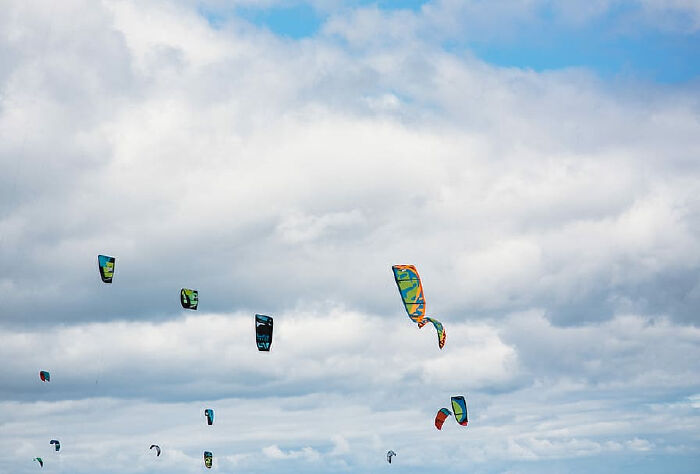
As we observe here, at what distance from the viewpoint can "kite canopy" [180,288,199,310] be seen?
396ft

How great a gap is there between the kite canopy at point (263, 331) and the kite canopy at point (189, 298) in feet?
30.4

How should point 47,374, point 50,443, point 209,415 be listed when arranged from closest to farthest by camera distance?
1. point 47,374
2. point 209,415
3. point 50,443

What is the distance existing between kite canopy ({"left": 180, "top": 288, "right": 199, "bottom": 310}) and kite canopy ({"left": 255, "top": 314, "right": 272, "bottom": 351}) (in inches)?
365

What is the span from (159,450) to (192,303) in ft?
226

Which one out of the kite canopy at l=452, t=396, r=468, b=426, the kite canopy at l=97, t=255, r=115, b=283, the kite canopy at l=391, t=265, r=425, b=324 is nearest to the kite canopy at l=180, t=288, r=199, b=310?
the kite canopy at l=97, t=255, r=115, b=283

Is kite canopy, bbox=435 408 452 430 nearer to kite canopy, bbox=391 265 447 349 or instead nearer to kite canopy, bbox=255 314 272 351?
kite canopy, bbox=255 314 272 351

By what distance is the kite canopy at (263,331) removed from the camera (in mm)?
115000

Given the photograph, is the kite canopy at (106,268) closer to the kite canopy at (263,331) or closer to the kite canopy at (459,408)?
the kite canopy at (263,331)

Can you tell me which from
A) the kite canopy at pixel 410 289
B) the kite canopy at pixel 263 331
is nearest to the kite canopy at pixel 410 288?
the kite canopy at pixel 410 289

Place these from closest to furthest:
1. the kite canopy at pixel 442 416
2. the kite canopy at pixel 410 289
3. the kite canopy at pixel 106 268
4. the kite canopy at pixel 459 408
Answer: the kite canopy at pixel 410 289 < the kite canopy at pixel 106 268 < the kite canopy at pixel 459 408 < the kite canopy at pixel 442 416

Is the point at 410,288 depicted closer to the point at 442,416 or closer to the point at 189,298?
the point at 189,298

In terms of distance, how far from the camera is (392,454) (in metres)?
183

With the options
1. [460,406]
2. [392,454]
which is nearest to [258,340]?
[460,406]

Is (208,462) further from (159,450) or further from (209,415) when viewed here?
(209,415)
